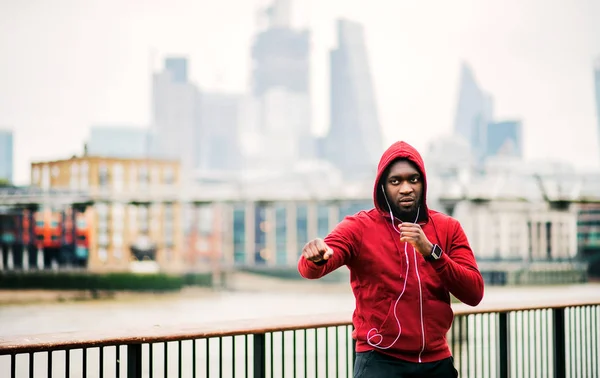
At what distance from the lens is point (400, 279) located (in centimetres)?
271

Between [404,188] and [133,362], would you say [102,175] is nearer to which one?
[133,362]

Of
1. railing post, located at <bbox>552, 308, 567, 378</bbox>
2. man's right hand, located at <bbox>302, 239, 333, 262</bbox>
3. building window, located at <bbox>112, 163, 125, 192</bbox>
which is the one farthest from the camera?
building window, located at <bbox>112, 163, 125, 192</bbox>

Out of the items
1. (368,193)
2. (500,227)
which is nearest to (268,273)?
(368,193)

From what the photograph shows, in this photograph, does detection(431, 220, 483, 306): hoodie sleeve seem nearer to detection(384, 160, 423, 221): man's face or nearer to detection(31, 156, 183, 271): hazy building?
detection(384, 160, 423, 221): man's face

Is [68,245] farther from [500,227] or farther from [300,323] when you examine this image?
[300,323]

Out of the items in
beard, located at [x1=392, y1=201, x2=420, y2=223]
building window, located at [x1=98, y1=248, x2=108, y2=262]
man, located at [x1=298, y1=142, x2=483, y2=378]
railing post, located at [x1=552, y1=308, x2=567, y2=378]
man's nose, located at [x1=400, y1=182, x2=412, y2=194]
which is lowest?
building window, located at [x1=98, y1=248, x2=108, y2=262]

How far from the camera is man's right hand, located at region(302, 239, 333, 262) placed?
2.52 m

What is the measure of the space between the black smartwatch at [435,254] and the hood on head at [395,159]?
0.24 meters

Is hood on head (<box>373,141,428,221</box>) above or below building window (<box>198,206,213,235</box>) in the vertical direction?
above

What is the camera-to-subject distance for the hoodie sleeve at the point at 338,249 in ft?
8.50

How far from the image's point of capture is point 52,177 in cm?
10762

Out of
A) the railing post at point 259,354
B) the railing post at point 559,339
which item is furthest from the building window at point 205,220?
the railing post at point 259,354

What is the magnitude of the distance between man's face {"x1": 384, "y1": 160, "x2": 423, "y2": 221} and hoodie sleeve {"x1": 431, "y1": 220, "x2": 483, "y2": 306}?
0.22 m

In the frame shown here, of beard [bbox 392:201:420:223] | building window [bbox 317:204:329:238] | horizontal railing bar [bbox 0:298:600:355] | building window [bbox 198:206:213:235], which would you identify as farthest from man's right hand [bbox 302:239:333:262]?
building window [bbox 198:206:213:235]
